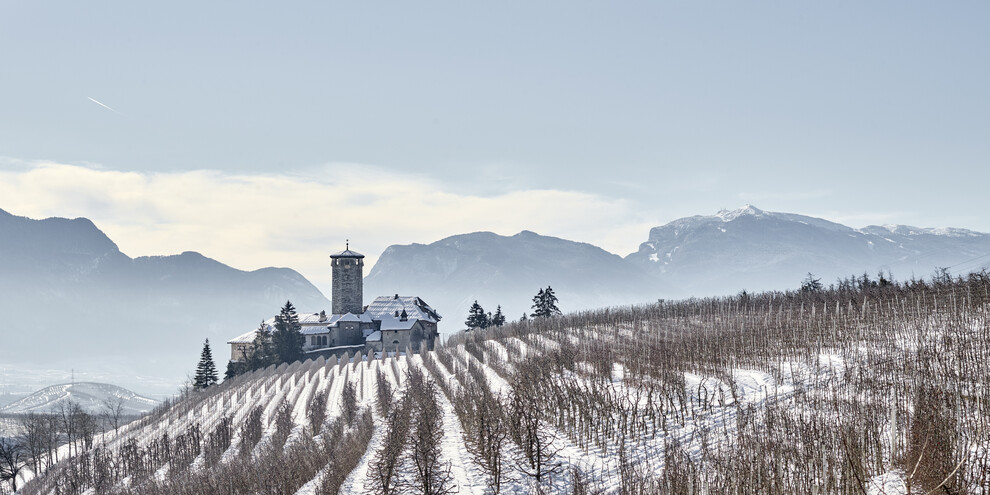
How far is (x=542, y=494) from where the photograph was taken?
1483 cm

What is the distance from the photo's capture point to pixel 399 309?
89062mm

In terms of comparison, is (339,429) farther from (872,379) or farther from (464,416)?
(872,379)

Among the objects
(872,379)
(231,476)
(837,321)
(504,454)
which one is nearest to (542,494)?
(504,454)

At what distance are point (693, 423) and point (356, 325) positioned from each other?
239 ft

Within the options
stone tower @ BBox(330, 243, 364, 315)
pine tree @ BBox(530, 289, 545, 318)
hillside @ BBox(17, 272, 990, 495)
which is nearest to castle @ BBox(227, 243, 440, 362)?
stone tower @ BBox(330, 243, 364, 315)

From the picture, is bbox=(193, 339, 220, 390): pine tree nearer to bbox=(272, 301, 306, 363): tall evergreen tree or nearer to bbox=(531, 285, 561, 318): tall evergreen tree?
bbox=(272, 301, 306, 363): tall evergreen tree

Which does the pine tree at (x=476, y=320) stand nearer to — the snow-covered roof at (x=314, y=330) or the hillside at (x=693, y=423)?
the snow-covered roof at (x=314, y=330)

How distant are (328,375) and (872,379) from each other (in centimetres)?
4568

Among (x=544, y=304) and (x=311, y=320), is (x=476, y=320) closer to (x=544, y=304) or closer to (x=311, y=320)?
(x=544, y=304)

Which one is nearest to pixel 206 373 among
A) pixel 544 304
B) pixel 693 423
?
pixel 544 304

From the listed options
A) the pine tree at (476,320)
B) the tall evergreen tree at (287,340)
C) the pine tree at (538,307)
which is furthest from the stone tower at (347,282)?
the pine tree at (538,307)

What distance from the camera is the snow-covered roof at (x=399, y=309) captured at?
87.6m

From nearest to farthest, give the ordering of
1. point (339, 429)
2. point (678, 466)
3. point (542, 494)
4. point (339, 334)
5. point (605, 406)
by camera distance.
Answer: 1. point (678, 466)
2. point (542, 494)
3. point (605, 406)
4. point (339, 429)
5. point (339, 334)

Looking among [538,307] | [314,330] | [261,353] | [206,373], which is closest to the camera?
[261,353]
